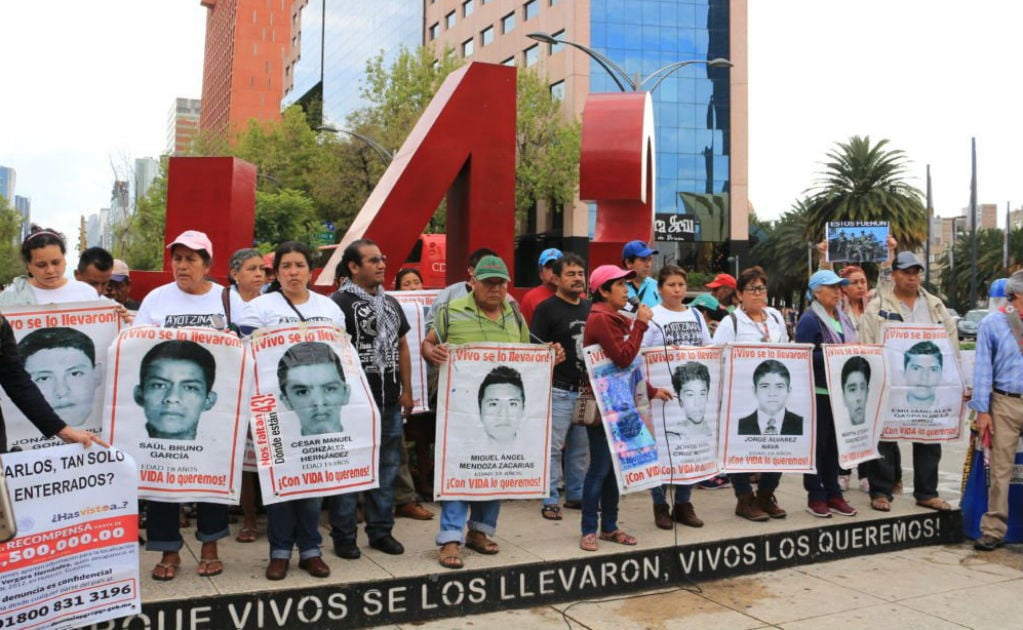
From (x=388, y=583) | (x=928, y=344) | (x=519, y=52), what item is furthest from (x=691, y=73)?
(x=388, y=583)

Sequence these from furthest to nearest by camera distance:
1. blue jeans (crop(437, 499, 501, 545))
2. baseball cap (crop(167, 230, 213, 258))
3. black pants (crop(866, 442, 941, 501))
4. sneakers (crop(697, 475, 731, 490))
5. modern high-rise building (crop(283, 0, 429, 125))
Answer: modern high-rise building (crop(283, 0, 429, 125))
sneakers (crop(697, 475, 731, 490))
black pants (crop(866, 442, 941, 501))
blue jeans (crop(437, 499, 501, 545))
baseball cap (crop(167, 230, 213, 258))

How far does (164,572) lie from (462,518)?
158 centimetres

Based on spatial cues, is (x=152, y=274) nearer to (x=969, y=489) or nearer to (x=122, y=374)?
(x=122, y=374)

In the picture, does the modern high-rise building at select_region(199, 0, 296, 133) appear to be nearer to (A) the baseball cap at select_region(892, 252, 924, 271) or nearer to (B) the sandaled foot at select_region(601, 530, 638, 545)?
(A) the baseball cap at select_region(892, 252, 924, 271)

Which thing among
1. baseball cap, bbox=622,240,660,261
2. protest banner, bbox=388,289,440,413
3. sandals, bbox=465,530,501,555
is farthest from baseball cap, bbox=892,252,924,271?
sandals, bbox=465,530,501,555

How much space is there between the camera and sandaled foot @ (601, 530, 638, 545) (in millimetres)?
5289

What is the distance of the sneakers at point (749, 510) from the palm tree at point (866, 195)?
4089 centimetres

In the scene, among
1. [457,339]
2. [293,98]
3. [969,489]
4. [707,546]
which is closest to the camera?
[457,339]

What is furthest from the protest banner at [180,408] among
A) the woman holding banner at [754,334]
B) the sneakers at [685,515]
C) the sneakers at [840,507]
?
the sneakers at [840,507]

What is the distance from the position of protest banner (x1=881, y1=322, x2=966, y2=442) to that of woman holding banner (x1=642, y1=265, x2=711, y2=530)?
164cm

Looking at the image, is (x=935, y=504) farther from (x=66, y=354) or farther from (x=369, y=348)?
(x=66, y=354)

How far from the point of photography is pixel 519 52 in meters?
46.9

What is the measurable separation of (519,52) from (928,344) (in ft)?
141

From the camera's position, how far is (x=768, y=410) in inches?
235
